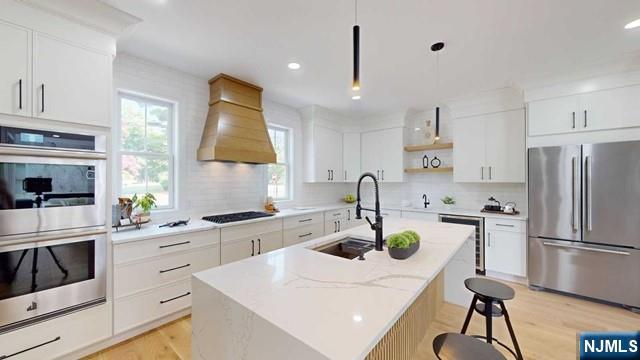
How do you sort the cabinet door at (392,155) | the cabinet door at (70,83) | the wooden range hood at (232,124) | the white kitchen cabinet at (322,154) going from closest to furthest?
1. the cabinet door at (70,83)
2. the wooden range hood at (232,124)
3. the white kitchen cabinet at (322,154)
4. the cabinet door at (392,155)

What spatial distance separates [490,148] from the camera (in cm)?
379

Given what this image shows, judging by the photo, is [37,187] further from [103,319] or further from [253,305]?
[253,305]

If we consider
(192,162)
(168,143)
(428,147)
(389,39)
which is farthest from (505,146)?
(168,143)

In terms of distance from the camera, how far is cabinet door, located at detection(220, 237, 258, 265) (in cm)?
283

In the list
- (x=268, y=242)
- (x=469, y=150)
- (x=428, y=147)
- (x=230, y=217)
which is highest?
(x=428, y=147)

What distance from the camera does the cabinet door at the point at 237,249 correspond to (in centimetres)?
283

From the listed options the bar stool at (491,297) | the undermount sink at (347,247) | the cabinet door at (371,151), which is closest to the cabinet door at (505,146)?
the cabinet door at (371,151)

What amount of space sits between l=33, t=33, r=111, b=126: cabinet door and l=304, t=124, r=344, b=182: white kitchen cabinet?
2975 millimetres

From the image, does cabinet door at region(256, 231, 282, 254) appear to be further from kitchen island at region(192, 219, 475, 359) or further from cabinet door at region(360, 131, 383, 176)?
cabinet door at region(360, 131, 383, 176)

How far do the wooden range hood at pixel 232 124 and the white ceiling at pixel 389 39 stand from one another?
0.68 feet

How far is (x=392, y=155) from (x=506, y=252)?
2337 mm

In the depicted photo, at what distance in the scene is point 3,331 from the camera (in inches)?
64.2
